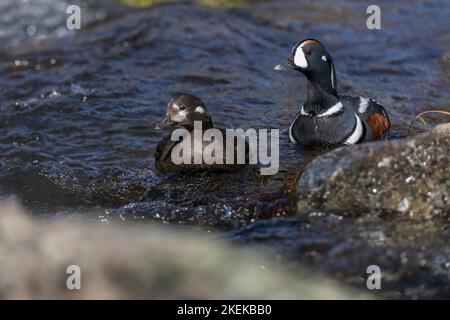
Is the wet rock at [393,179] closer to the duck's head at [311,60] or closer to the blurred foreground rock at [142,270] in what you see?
the blurred foreground rock at [142,270]

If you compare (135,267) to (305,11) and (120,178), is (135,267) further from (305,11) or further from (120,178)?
(305,11)

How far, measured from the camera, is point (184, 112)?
709 centimetres

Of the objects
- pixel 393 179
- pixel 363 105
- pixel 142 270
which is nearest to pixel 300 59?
pixel 363 105

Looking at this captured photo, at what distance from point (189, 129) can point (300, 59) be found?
1.24m

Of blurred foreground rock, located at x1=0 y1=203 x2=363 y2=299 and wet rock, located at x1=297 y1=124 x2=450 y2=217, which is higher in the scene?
wet rock, located at x1=297 y1=124 x2=450 y2=217

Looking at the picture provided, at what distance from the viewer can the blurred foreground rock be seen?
16.8 ft

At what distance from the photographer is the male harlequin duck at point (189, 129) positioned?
698 centimetres

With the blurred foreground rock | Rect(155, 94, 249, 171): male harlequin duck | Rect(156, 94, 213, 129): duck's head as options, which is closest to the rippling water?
Rect(155, 94, 249, 171): male harlequin duck

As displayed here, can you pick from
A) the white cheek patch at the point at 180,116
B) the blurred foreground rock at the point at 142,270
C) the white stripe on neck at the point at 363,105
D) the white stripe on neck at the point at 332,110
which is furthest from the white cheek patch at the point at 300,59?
the blurred foreground rock at the point at 142,270

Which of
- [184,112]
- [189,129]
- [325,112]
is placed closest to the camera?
[184,112]

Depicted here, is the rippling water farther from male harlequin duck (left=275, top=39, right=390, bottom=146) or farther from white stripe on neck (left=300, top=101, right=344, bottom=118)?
white stripe on neck (left=300, top=101, right=344, bottom=118)

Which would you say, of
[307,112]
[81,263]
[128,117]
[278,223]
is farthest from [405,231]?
[128,117]

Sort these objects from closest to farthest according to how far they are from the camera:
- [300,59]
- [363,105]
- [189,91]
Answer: [300,59] → [363,105] → [189,91]

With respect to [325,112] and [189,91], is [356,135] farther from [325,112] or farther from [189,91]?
[189,91]
